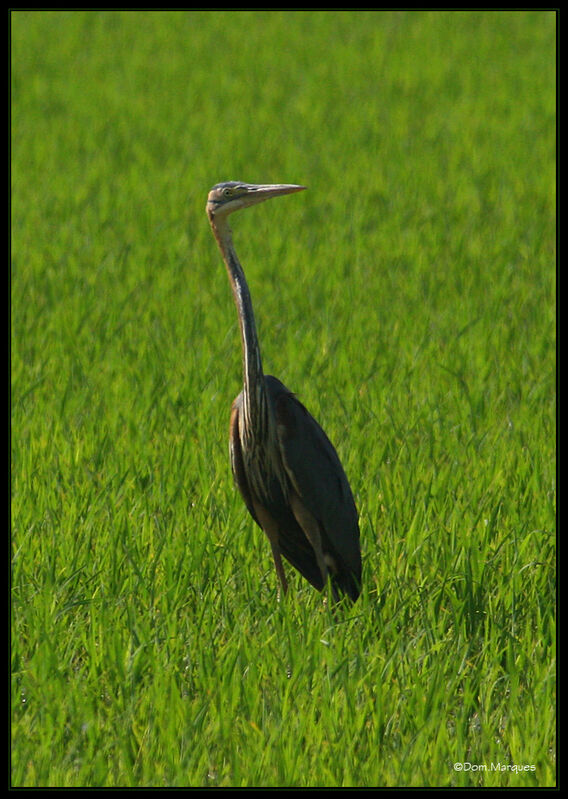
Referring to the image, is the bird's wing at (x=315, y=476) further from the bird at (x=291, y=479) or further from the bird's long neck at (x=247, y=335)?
the bird's long neck at (x=247, y=335)

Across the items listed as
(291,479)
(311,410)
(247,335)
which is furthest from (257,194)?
(311,410)

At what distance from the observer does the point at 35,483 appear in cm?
481

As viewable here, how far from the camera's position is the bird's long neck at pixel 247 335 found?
3775 millimetres

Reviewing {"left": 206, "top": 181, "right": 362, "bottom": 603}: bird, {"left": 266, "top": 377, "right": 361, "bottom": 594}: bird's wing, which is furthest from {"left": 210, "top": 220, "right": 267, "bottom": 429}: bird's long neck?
{"left": 266, "top": 377, "right": 361, "bottom": 594}: bird's wing

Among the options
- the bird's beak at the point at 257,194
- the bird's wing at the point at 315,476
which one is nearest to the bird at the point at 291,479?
the bird's wing at the point at 315,476

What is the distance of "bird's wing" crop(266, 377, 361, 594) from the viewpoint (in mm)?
4020

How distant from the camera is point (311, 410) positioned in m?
5.70

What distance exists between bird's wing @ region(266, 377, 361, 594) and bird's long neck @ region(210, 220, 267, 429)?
0.11 meters

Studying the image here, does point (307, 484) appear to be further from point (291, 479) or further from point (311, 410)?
point (311, 410)

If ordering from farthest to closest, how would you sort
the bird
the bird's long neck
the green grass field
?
the bird
the bird's long neck
the green grass field

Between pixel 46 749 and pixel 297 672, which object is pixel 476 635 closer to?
pixel 297 672

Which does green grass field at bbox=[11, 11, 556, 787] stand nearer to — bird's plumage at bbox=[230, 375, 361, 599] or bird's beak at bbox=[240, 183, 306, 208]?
bird's plumage at bbox=[230, 375, 361, 599]

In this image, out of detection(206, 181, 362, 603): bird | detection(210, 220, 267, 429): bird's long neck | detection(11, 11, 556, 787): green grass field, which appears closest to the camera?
detection(11, 11, 556, 787): green grass field
